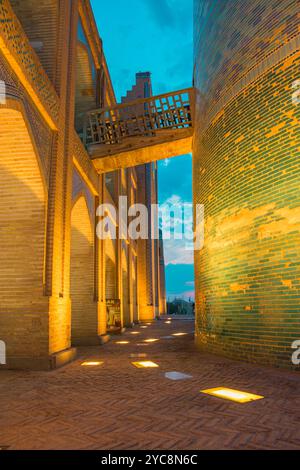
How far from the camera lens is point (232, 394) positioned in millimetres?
4730

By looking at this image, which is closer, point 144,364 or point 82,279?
point 144,364

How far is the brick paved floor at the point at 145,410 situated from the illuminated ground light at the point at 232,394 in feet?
0.47

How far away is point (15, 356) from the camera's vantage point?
716 centimetres

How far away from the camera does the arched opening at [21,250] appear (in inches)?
281

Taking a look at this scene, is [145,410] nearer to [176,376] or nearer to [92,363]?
[176,376]

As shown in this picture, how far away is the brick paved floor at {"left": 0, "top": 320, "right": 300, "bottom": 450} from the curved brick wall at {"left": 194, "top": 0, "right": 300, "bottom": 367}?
1032 mm

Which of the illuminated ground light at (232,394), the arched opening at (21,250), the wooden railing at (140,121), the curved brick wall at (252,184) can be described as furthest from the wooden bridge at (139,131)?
the illuminated ground light at (232,394)

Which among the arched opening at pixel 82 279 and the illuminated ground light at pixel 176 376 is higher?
the arched opening at pixel 82 279

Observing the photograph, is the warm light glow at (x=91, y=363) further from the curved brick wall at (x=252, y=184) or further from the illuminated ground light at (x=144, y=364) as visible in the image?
the curved brick wall at (x=252, y=184)

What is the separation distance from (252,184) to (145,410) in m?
4.90

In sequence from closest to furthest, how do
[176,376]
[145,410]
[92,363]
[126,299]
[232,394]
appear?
[145,410] → [232,394] → [176,376] → [92,363] → [126,299]

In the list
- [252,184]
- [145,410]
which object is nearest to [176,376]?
[145,410]

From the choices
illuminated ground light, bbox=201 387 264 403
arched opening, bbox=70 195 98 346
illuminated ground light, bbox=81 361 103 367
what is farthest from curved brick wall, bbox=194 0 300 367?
arched opening, bbox=70 195 98 346
